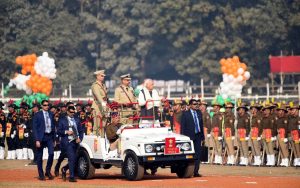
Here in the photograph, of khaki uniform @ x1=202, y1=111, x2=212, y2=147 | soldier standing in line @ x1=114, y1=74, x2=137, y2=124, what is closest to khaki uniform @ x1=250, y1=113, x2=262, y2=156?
khaki uniform @ x1=202, y1=111, x2=212, y2=147

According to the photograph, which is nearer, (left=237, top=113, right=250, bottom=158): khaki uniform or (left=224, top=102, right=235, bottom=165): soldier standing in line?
(left=237, top=113, right=250, bottom=158): khaki uniform

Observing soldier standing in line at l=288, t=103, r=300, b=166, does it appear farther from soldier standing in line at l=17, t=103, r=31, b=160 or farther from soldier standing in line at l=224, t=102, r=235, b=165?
soldier standing in line at l=17, t=103, r=31, b=160

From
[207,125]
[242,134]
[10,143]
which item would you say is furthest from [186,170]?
[10,143]

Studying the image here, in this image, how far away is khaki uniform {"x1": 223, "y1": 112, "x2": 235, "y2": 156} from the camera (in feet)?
126

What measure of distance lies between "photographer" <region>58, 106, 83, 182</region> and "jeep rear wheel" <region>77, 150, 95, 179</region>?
1.18ft

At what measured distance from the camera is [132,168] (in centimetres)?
2944

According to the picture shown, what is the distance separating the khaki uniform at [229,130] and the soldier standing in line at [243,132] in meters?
0.34

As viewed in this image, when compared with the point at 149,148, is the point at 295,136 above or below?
above

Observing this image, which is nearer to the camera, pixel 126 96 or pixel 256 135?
pixel 126 96

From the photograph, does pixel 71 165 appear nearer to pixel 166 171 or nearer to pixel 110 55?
pixel 166 171

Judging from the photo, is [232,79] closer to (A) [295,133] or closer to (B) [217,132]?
(B) [217,132]

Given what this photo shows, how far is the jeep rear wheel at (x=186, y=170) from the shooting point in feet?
98.7

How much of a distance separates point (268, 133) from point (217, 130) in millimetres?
2736

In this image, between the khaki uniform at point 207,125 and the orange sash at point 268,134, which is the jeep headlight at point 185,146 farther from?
the khaki uniform at point 207,125
